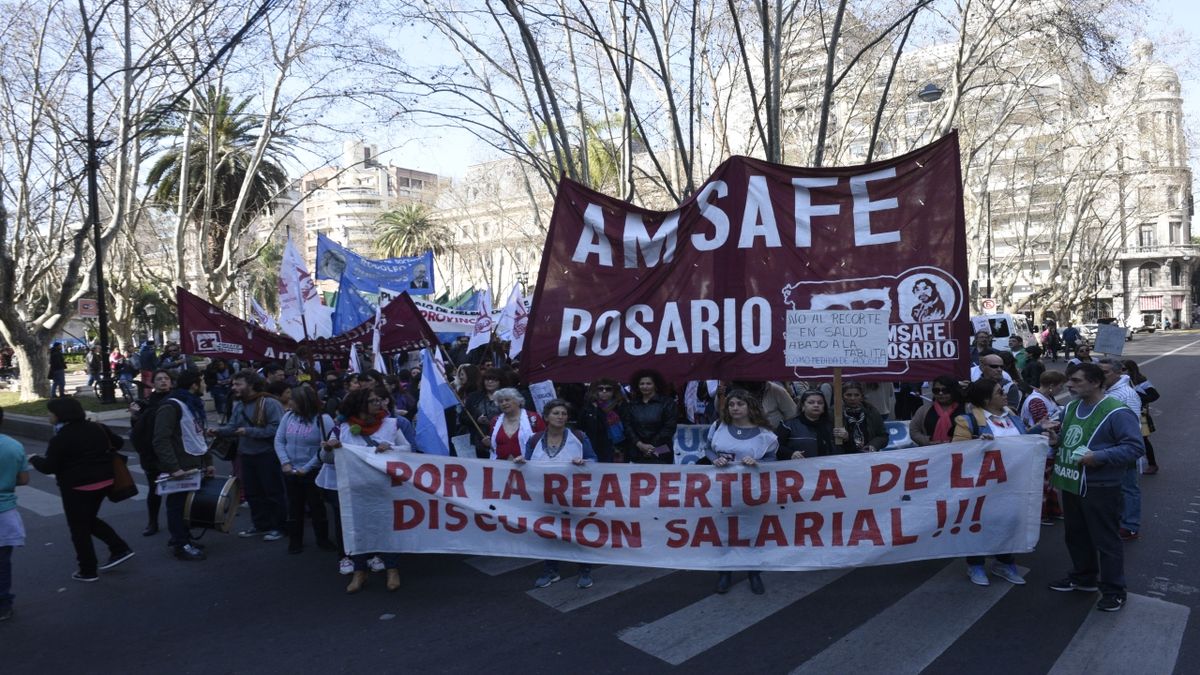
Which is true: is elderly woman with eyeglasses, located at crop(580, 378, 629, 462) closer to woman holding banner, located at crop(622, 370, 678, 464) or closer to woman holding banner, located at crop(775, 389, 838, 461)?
woman holding banner, located at crop(622, 370, 678, 464)

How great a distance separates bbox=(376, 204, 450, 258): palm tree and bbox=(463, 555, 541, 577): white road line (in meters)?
49.4

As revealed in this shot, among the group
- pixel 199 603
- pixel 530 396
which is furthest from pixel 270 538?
pixel 530 396

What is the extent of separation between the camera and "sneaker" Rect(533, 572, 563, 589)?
603 cm

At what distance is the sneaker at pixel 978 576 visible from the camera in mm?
5727

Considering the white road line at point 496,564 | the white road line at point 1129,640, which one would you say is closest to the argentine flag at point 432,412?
the white road line at point 496,564

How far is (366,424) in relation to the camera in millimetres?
6395

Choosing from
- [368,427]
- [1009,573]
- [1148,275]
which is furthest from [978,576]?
[1148,275]

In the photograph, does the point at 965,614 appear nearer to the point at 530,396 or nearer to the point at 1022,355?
the point at 530,396

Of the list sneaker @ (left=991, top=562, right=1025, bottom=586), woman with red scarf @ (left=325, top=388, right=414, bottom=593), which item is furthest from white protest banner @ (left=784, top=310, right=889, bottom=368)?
woman with red scarf @ (left=325, top=388, right=414, bottom=593)

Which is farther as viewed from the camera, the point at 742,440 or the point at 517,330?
the point at 517,330

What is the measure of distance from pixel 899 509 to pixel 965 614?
75 centimetres

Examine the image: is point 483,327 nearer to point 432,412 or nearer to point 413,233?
point 432,412

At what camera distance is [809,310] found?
551 centimetres

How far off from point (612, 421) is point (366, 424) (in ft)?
6.96
